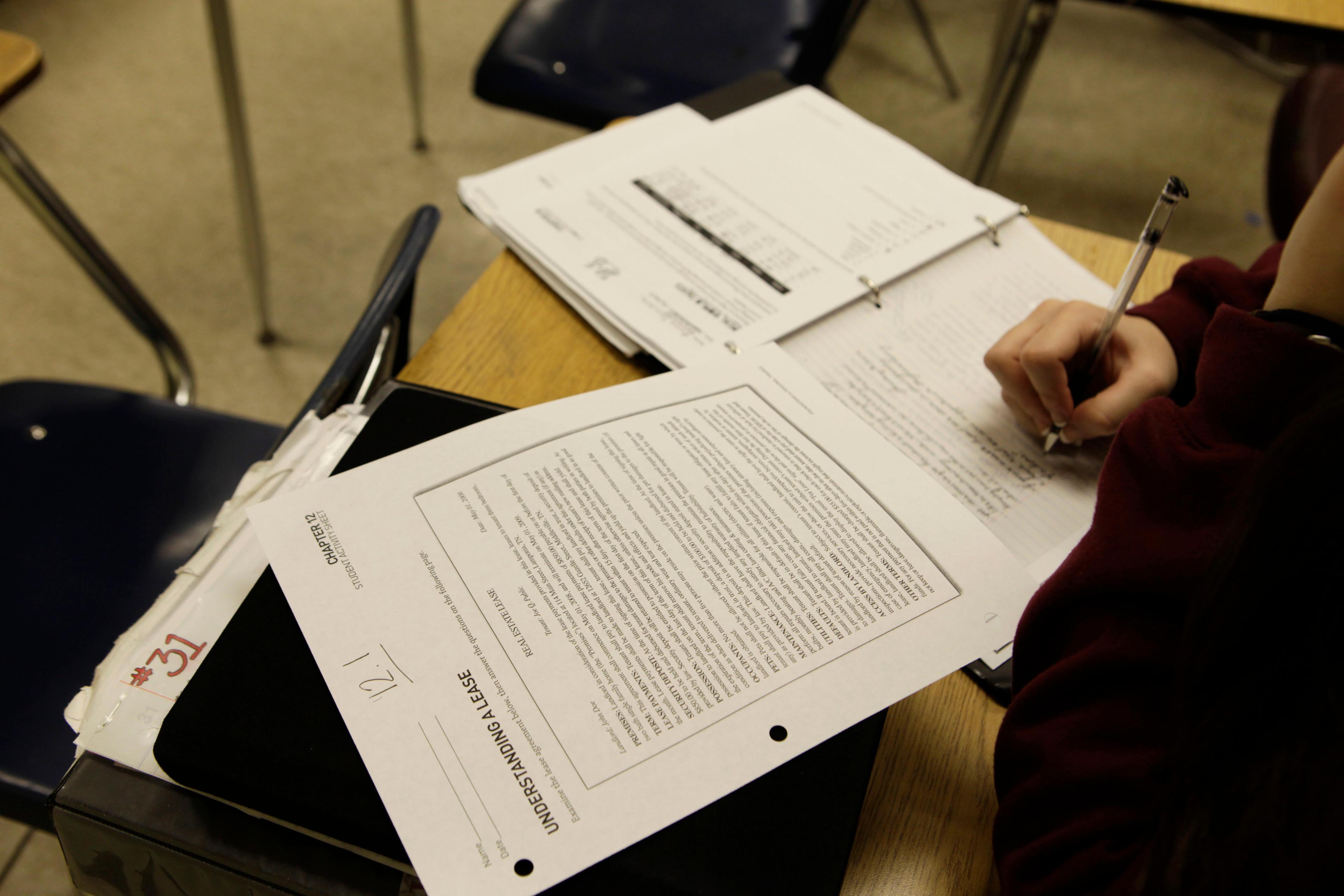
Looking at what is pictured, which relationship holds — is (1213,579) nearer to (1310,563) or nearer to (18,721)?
(1310,563)

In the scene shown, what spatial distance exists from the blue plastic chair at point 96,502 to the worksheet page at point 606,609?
188mm

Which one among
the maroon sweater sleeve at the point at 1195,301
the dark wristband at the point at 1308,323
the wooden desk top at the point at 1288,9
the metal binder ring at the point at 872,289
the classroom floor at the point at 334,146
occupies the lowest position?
the classroom floor at the point at 334,146

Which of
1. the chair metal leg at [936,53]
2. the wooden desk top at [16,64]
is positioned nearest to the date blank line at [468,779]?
the wooden desk top at [16,64]

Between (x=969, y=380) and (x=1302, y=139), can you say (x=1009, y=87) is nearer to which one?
(x=1302, y=139)

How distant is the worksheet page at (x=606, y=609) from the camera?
34 centimetres

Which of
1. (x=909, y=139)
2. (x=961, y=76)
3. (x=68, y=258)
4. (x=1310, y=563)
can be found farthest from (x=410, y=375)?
(x=961, y=76)

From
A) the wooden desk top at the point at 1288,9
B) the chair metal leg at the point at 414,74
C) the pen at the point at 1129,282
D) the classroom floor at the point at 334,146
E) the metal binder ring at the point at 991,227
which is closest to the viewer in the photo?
the pen at the point at 1129,282

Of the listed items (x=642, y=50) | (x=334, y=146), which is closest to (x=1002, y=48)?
(x=642, y=50)

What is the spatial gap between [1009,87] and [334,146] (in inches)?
54.7

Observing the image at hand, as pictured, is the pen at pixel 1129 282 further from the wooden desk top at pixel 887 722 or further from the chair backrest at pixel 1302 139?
the chair backrest at pixel 1302 139

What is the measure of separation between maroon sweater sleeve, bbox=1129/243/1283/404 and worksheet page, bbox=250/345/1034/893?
0.23 m

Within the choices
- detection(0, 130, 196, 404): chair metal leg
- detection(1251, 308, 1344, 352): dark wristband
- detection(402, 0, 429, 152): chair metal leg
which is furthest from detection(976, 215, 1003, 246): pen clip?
detection(402, 0, 429, 152): chair metal leg

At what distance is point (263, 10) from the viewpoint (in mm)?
2230

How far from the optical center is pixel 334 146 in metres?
1.93
